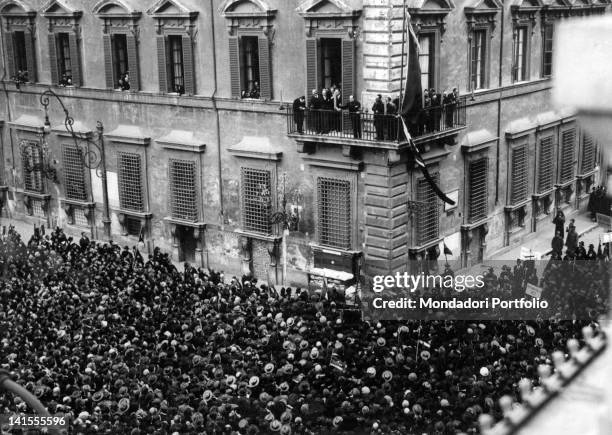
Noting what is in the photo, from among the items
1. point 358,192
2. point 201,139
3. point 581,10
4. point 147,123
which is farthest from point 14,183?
point 581,10

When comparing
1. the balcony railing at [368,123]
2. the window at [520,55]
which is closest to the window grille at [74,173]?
the balcony railing at [368,123]

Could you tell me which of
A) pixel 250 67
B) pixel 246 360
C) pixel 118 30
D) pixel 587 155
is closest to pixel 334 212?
pixel 250 67

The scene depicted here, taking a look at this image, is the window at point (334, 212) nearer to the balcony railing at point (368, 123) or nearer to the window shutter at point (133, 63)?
the balcony railing at point (368, 123)

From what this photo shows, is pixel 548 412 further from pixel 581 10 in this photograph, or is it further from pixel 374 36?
pixel 581 10

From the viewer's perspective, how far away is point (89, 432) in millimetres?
13633

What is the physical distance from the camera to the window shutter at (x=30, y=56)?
105 feet

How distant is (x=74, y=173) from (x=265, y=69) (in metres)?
10.2

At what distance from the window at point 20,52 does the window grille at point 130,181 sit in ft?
21.7

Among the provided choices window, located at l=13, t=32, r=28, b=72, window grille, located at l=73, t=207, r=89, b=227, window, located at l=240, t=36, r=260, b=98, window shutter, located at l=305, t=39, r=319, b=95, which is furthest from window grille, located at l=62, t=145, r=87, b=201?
window shutter, located at l=305, t=39, r=319, b=95

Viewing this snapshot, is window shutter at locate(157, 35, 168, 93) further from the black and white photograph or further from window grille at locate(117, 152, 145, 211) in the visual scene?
window grille at locate(117, 152, 145, 211)

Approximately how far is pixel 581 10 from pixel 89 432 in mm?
25020

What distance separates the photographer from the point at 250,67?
25641 mm

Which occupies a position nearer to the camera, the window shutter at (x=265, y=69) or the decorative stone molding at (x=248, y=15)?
the decorative stone molding at (x=248, y=15)

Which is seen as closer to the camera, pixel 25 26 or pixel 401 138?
pixel 401 138
